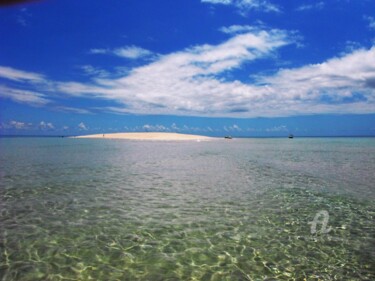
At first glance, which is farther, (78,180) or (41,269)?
(78,180)

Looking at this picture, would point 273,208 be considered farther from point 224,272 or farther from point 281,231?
point 224,272

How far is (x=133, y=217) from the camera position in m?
14.2

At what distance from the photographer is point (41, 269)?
898 cm

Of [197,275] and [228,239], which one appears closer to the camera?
[197,275]

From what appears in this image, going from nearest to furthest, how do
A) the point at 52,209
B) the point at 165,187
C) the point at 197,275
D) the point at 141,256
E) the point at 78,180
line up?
1. the point at 197,275
2. the point at 141,256
3. the point at 52,209
4. the point at 165,187
5. the point at 78,180

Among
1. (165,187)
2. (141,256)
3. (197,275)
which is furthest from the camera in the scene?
(165,187)

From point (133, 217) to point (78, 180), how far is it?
12.1 metres

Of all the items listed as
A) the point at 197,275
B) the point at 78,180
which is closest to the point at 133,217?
the point at 197,275

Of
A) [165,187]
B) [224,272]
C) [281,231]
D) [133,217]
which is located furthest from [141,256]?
[165,187]

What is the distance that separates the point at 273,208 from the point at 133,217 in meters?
7.27

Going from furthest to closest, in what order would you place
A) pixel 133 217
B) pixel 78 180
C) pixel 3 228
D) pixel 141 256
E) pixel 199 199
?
pixel 78 180 < pixel 199 199 < pixel 133 217 < pixel 3 228 < pixel 141 256

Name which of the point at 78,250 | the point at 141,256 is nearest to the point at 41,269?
the point at 78,250

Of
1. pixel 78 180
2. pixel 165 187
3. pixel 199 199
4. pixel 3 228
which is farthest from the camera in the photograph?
pixel 78 180

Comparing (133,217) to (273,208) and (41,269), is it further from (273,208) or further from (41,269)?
(273,208)
